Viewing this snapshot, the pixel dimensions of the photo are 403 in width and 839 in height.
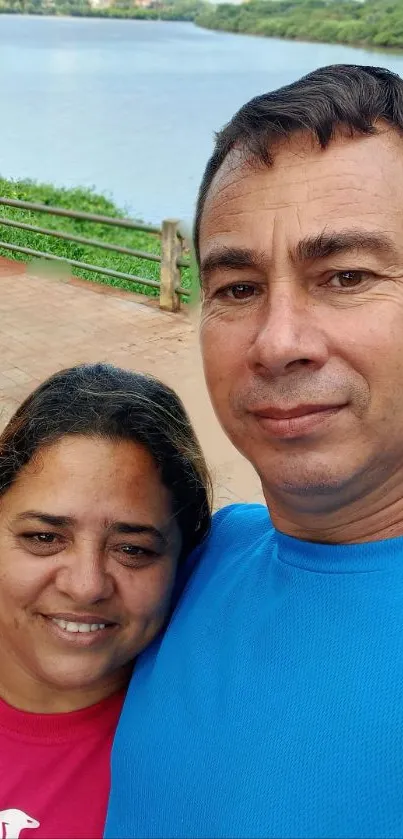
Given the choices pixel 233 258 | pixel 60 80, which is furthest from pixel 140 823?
pixel 60 80

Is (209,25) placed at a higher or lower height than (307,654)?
higher

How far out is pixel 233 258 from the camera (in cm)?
91

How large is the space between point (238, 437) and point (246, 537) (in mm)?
314

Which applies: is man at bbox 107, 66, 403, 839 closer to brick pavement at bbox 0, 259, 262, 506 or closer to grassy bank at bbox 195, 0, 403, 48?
brick pavement at bbox 0, 259, 262, 506

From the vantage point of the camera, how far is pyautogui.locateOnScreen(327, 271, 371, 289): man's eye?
0.84 m

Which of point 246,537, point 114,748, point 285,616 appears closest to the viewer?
point 285,616

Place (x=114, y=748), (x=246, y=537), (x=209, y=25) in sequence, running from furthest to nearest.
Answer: (x=209, y=25), (x=246, y=537), (x=114, y=748)

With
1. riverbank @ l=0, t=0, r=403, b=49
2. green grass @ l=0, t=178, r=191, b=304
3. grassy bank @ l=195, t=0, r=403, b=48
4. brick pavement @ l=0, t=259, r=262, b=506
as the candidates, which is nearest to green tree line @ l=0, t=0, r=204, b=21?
riverbank @ l=0, t=0, r=403, b=49

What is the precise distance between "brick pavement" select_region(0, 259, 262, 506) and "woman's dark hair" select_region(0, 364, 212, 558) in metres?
2.12

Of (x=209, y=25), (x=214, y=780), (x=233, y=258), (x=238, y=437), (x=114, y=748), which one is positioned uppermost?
(x=209, y=25)

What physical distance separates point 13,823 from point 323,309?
3.13 ft

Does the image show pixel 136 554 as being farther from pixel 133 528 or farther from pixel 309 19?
pixel 309 19

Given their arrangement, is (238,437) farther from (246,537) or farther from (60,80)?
(60,80)

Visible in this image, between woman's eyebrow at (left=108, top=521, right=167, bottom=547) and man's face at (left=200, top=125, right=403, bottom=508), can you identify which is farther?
woman's eyebrow at (left=108, top=521, right=167, bottom=547)
